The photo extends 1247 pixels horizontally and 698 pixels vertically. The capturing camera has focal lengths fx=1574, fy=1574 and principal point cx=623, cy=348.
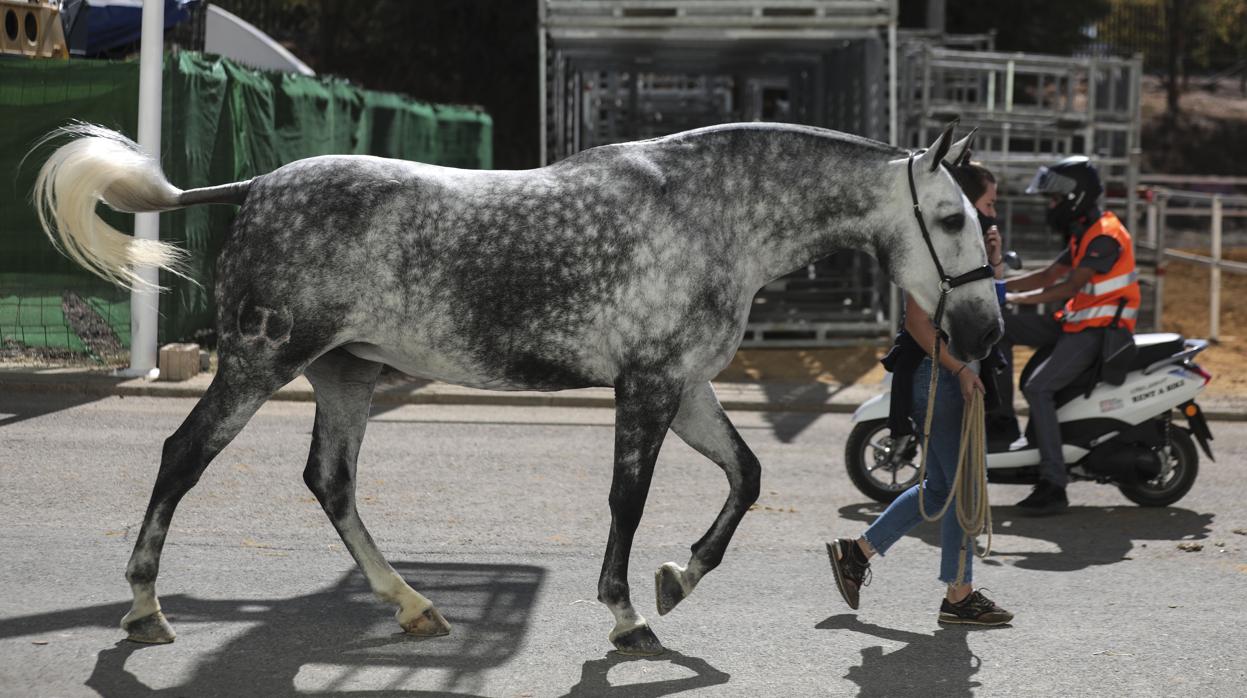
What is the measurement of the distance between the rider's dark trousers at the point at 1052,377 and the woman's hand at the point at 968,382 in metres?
2.90

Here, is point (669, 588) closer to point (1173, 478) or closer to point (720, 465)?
point (720, 465)

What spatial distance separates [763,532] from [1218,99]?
3498 cm

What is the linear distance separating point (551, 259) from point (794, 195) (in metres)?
0.93

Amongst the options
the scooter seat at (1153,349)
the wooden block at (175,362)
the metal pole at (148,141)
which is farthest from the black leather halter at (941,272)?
the wooden block at (175,362)

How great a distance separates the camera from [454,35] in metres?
28.8

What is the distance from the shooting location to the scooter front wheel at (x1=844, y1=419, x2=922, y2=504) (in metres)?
8.98

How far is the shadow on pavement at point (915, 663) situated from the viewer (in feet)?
17.9

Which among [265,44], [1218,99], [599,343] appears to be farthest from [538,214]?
[1218,99]

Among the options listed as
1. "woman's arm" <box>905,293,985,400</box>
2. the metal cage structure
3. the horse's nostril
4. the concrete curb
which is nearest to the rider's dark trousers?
"woman's arm" <box>905,293,985,400</box>

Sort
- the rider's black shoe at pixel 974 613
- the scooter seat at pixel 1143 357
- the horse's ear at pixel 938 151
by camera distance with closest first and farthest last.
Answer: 1. the horse's ear at pixel 938 151
2. the rider's black shoe at pixel 974 613
3. the scooter seat at pixel 1143 357

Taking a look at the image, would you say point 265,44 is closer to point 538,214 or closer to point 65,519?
point 65,519

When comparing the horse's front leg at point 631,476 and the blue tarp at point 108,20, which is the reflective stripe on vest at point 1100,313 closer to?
the horse's front leg at point 631,476

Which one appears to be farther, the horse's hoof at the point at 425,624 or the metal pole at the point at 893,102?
the metal pole at the point at 893,102

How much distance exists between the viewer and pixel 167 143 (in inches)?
520
